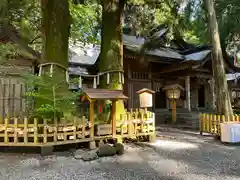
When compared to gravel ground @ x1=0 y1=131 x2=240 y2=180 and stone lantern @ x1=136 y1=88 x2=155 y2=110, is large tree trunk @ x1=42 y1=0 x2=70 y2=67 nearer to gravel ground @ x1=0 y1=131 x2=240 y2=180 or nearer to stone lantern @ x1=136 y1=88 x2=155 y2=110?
stone lantern @ x1=136 y1=88 x2=155 y2=110

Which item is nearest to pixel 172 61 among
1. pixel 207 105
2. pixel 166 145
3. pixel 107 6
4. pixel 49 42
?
pixel 207 105

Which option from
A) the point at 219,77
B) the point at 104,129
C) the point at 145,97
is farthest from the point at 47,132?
the point at 219,77

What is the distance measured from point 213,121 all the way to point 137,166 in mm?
4908

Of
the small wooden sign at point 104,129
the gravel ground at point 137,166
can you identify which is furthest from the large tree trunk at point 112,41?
the gravel ground at point 137,166

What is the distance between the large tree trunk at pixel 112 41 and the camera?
27.1 ft

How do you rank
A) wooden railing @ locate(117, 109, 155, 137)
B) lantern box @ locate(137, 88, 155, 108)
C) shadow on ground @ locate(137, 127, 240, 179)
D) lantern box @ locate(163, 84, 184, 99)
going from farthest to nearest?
lantern box @ locate(163, 84, 184, 99) < lantern box @ locate(137, 88, 155, 108) < wooden railing @ locate(117, 109, 155, 137) < shadow on ground @ locate(137, 127, 240, 179)

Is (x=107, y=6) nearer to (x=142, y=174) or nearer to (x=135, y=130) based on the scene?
(x=135, y=130)

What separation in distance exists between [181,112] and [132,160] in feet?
31.2

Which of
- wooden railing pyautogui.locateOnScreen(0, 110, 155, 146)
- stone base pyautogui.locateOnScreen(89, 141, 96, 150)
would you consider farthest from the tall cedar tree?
stone base pyautogui.locateOnScreen(89, 141, 96, 150)

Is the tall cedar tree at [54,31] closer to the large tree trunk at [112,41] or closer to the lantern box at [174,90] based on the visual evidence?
the large tree trunk at [112,41]

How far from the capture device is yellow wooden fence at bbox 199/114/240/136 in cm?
838

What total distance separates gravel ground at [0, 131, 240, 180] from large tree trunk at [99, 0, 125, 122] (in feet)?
8.77

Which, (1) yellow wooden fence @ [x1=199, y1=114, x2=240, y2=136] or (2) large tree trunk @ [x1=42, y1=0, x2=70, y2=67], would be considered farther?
(1) yellow wooden fence @ [x1=199, y1=114, x2=240, y2=136]

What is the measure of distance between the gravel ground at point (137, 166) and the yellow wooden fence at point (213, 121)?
64.4 inches
